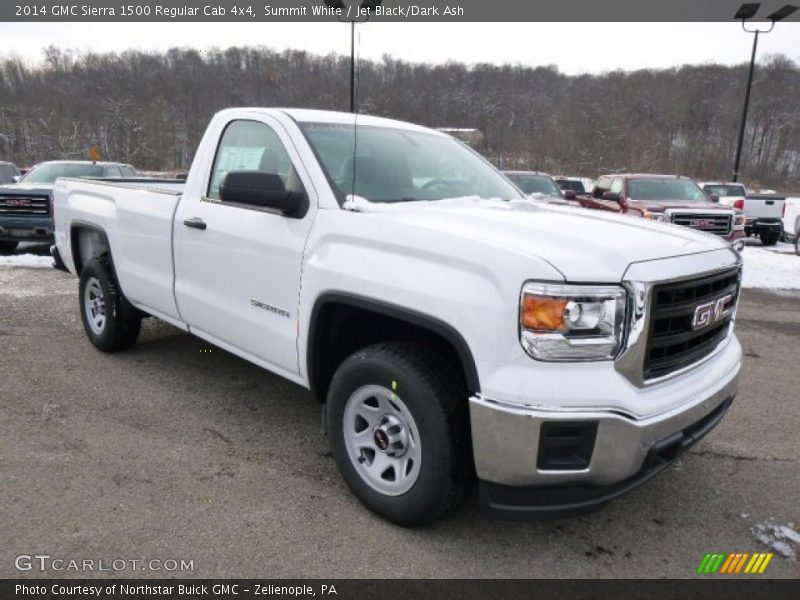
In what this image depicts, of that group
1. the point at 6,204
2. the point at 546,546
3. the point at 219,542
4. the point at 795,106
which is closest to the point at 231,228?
the point at 219,542

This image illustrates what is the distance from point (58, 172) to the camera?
38.4 feet

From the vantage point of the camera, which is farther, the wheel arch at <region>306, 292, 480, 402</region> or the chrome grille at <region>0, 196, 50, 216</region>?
the chrome grille at <region>0, 196, 50, 216</region>

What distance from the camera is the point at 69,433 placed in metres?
3.65

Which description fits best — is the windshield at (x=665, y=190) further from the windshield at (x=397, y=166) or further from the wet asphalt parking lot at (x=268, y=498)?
the windshield at (x=397, y=166)

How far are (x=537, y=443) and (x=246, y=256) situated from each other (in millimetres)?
1952

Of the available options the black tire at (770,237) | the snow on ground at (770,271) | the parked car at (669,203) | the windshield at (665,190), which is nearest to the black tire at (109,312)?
the parked car at (669,203)

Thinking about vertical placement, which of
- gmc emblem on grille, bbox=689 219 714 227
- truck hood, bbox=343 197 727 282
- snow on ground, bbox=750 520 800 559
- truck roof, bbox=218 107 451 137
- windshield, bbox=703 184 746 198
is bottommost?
snow on ground, bbox=750 520 800 559

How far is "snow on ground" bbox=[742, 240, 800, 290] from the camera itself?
1001 centimetres

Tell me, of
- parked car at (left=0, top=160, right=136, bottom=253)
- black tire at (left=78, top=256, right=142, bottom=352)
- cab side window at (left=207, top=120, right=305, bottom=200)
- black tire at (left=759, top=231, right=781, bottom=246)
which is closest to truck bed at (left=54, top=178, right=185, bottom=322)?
black tire at (left=78, top=256, right=142, bottom=352)

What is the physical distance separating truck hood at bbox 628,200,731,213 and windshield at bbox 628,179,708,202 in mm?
359

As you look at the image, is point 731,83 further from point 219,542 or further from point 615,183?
point 219,542

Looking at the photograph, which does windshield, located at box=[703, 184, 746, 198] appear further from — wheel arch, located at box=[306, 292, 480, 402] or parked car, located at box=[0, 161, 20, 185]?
parked car, located at box=[0, 161, 20, 185]

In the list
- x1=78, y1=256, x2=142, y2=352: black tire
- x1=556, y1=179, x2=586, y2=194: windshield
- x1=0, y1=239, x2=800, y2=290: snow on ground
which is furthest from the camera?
x1=556, y1=179, x2=586, y2=194: windshield

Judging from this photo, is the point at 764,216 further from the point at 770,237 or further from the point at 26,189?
the point at 26,189
